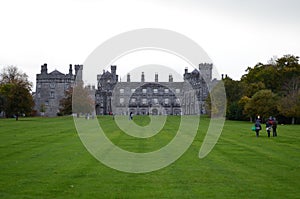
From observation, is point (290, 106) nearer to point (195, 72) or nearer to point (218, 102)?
point (218, 102)

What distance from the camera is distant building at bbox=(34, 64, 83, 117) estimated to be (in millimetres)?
109875

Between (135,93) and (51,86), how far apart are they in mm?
23772

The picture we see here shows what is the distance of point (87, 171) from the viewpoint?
1463 centimetres

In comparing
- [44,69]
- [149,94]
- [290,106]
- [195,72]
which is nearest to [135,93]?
[149,94]

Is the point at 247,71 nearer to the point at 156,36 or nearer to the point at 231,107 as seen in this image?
the point at 231,107

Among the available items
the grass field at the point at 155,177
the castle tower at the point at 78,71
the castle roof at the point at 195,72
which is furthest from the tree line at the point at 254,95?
the grass field at the point at 155,177

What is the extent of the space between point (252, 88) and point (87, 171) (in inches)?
2199

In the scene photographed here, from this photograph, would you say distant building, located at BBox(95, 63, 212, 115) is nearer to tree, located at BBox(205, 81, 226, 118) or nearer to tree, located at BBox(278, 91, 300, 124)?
tree, located at BBox(205, 81, 226, 118)

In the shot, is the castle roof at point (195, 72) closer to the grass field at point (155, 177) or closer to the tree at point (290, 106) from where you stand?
the tree at point (290, 106)

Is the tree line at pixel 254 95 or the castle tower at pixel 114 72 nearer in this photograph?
the tree line at pixel 254 95

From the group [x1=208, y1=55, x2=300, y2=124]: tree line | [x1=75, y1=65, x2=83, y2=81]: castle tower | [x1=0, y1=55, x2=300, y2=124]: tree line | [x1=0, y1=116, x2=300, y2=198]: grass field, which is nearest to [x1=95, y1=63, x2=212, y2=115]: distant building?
[x1=75, y1=65, x2=83, y2=81]: castle tower

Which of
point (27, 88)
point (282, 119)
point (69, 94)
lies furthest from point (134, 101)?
point (282, 119)

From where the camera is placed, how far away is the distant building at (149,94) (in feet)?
376

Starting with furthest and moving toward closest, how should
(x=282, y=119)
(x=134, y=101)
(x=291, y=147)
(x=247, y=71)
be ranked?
(x=134, y=101), (x=247, y=71), (x=282, y=119), (x=291, y=147)
